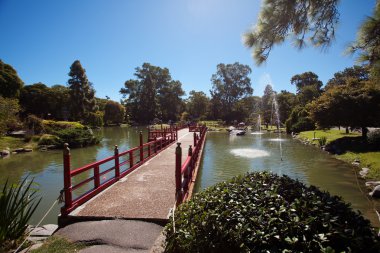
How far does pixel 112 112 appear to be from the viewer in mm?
69875

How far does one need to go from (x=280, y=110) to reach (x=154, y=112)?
108 feet

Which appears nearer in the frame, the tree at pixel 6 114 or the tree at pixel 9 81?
the tree at pixel 6 114

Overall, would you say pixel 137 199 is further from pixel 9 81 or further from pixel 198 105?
pixel 198 105

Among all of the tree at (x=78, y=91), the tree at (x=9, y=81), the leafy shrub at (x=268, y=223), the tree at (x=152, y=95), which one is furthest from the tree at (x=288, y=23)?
the tree at (x=152, y=95)

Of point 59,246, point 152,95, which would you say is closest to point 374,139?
point 59,246

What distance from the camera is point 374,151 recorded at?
15.5 m

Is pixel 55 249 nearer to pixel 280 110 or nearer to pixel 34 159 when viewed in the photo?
pixel 34 159

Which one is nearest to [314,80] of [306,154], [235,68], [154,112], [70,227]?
[235,68]

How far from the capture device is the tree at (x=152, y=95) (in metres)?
68.1

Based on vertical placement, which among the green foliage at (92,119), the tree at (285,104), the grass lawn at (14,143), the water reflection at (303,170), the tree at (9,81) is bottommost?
the water reflection at (303,170)

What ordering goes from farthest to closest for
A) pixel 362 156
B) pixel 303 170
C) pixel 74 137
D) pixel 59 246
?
pixel 74 137, pixel 362 156, pixel 303 170, pixel 59 246

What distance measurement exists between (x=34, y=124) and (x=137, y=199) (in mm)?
25824

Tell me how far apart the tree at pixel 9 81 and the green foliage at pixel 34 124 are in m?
19.0

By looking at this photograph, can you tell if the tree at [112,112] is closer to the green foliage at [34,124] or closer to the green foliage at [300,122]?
the green foliage at [34,124]
